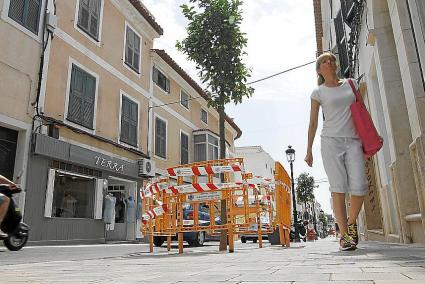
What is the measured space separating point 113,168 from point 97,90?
3.01 metres

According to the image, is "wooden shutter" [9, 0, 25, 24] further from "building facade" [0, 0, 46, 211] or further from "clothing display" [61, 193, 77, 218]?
"clothing display" [61, 193, 77, 218]

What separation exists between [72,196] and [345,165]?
10.6m

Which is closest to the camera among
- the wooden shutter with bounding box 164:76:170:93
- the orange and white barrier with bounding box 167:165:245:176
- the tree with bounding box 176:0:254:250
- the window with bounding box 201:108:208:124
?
the orange and white barrier with bounding box 167:165:245:176

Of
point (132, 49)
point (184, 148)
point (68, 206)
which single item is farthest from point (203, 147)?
point (68, 206)

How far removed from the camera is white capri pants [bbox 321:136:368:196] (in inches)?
152

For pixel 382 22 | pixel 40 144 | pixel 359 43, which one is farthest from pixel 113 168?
pixel 382 22

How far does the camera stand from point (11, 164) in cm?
1020

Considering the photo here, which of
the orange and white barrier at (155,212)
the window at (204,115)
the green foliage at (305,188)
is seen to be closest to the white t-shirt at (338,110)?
the orange and white barrier at (155,212)

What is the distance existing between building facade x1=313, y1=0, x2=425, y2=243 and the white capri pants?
72 centimetres

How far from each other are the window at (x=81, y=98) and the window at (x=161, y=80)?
547 cm

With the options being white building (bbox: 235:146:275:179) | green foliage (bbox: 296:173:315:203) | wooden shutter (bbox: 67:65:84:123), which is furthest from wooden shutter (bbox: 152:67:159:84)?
green foliage (bbox: 296:173:315:203)

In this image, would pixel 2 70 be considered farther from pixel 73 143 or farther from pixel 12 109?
pixel 73 143

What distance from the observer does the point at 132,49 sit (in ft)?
55.2

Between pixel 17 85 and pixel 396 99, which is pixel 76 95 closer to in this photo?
pixel 17 85
